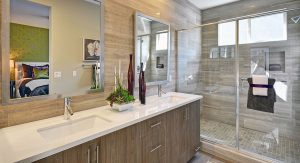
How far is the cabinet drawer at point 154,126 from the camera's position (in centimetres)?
141

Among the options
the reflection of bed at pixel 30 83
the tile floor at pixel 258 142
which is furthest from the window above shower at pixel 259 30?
the reflection of bed at pixel 30 83

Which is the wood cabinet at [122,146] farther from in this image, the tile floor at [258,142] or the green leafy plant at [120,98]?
the tile floor at [258,142]

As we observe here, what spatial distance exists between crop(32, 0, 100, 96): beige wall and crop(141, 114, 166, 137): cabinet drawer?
678mm

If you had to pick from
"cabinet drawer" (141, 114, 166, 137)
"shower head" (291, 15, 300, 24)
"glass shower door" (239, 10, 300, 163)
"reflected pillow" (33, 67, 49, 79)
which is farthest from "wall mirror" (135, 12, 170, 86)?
"shower head" (291, 15, 300, 24)

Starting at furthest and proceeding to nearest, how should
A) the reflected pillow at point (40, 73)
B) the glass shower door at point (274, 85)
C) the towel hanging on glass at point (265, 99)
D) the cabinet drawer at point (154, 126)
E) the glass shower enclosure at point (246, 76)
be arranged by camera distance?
the glass shower enclosure at point (246, 76) < the glass shower door at point (274, 85) < the towel hanging on glass at point (265, 99) < the cabinet drawer at point (154, 126) < the reflected pillow at point (40, 73)

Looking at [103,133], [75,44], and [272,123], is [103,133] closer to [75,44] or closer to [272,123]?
[75,44]

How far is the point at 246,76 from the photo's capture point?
2895mm

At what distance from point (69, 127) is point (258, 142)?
9.06ft

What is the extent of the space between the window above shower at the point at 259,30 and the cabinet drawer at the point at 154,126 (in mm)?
2494

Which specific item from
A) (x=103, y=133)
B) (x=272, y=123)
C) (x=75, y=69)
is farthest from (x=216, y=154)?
(x=75, y=69)

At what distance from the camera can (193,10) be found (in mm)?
3451

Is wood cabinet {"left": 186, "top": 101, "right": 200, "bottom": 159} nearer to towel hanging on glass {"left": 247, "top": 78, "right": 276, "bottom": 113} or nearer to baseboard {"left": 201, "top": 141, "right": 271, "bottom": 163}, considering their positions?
baseboard {"left": 201, "top": 141, "right": 271, "bottom": 163}

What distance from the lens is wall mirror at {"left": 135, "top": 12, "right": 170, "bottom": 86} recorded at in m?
2.13

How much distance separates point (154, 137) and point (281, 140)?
2361 millimetres
